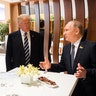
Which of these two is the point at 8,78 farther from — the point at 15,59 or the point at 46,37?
the point at 46,37

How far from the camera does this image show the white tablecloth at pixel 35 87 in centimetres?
171

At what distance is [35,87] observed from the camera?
1.86 metres

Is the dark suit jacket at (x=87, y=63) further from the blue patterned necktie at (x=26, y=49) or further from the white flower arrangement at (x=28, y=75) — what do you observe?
the blue patterned necktie at (x=26, y=49)

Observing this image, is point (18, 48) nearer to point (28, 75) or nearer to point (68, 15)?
point (68, 15)

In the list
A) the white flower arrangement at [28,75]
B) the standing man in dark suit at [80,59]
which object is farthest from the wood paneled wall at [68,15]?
the white flower arrangement at [28,75]

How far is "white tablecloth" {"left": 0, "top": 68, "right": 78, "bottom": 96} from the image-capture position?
1.71 m

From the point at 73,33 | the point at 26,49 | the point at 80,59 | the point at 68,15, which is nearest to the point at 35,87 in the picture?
the point at 80,59

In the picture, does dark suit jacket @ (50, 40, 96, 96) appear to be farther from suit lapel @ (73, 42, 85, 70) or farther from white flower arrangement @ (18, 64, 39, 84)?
white flower arrangement @ (18, 64, 39, 84)

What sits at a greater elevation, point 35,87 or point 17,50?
point 17,50

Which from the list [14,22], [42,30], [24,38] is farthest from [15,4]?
[24,38]

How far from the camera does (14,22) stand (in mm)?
3838

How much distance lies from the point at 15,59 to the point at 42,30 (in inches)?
36.6

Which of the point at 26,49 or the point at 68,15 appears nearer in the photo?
the point at 26,49

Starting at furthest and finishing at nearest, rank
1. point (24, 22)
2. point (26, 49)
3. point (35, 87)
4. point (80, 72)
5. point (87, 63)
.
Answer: point (26, 49) < point (24, 22) < point (87, 63) < point (80, 72) < point (35, 87)
